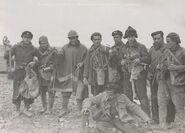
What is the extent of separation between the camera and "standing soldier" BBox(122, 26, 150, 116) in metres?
7.38

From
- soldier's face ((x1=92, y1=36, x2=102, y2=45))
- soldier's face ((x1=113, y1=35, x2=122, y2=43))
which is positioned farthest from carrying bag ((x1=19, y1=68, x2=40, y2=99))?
soldier's face ((x1=113, y1=35, x2=122, y2=43))

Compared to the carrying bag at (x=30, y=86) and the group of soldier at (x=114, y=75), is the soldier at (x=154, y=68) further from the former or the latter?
the carrying bag at (x=30, y=86)

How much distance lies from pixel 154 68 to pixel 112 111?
144cm

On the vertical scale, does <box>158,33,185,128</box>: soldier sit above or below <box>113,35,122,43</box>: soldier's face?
below

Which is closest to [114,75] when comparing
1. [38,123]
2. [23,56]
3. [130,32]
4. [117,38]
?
[117,38]

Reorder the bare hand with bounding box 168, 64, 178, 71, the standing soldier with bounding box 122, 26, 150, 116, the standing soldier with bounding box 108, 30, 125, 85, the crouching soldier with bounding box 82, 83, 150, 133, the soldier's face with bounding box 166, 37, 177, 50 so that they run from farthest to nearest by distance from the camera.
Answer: the standing soldier with bounding box 108, 30, 125, 85 → the standing soldier with bounding box 122, 26, 150, 116 → the soldier's face with bounding box 166, 37, 177, 50 → the bare hand with bounding box 168, 64, 178, 71 → the crouching soldier with bounding box 82, 83, 150, 133

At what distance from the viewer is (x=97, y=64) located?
25.4 ft

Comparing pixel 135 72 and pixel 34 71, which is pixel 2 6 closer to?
pixel 34 71

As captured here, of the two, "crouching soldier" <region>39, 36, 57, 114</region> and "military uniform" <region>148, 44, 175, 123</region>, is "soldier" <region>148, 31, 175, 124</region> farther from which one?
"crouching soldier" <region>39, 36, 57, 114</region>

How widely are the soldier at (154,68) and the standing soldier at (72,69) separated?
60.7 inches

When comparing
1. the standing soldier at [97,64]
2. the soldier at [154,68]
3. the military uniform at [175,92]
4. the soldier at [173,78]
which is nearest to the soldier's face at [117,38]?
the standing soldier at [97,64]

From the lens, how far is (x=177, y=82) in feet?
22.4

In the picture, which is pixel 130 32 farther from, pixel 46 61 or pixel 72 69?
pixel 46 61

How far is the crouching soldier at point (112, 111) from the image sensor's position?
633 cm
